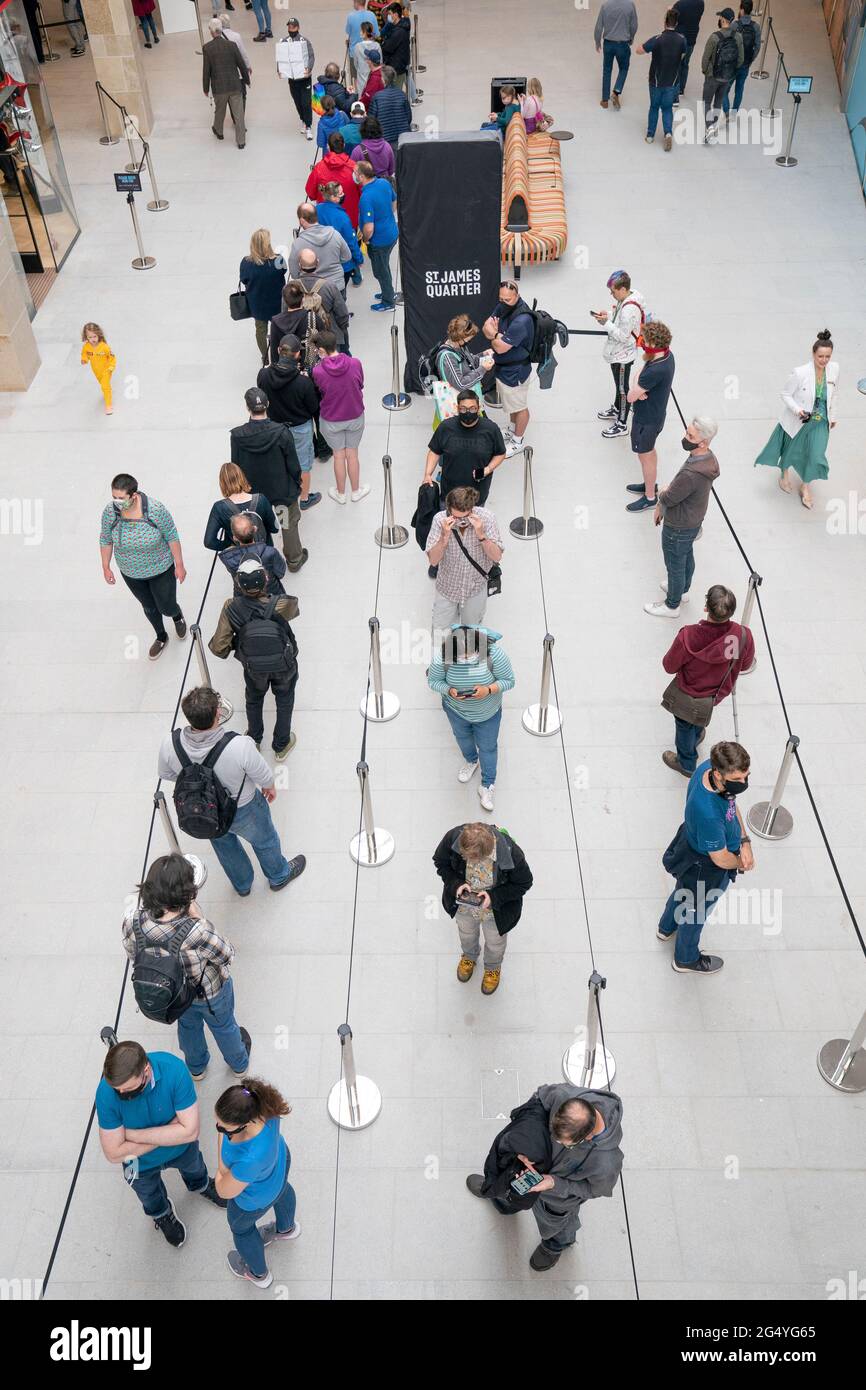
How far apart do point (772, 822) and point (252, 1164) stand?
13.1 ft

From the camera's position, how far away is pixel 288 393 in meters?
8.88

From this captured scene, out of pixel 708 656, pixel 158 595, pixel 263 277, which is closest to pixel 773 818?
pixel 708 656

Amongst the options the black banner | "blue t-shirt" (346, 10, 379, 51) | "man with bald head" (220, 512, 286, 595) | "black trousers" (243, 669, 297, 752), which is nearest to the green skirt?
the black banner

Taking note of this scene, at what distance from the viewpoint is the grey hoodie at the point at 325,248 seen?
10.8 metres

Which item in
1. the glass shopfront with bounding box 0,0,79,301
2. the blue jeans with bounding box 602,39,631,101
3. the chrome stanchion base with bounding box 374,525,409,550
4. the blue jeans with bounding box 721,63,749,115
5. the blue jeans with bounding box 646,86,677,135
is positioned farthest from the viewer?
the blue jeans with bounding box 602,39,631,101

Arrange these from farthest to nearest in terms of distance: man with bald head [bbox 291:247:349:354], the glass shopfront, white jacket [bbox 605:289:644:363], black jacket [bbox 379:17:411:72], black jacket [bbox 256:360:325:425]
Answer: black jacket [bbox 379:17:411:72]
the glass shopfront
man with bald head [bbox 291:247:349:354]
white jacket [bbox 605:289:644:363]
black jacket [bbox 256:360:325:425]

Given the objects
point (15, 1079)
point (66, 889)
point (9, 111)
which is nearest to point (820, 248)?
point (9, 111)

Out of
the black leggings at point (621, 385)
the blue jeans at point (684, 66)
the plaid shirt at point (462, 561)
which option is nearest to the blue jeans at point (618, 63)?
the blue jeans at point (684, 66)

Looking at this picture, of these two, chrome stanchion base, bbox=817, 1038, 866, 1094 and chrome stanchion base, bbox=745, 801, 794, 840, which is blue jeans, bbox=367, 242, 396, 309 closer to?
chrome stanchion base, bbox=745, 801, 794, 840

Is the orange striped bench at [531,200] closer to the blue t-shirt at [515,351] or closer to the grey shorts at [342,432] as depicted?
the blue t-shirt at [515,351]

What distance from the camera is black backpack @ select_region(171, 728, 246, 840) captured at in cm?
597

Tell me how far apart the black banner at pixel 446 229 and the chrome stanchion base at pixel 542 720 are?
4.67m

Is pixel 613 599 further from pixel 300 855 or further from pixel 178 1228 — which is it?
pixel 178 1228

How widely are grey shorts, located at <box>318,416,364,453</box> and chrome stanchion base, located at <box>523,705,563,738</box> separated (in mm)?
2960
